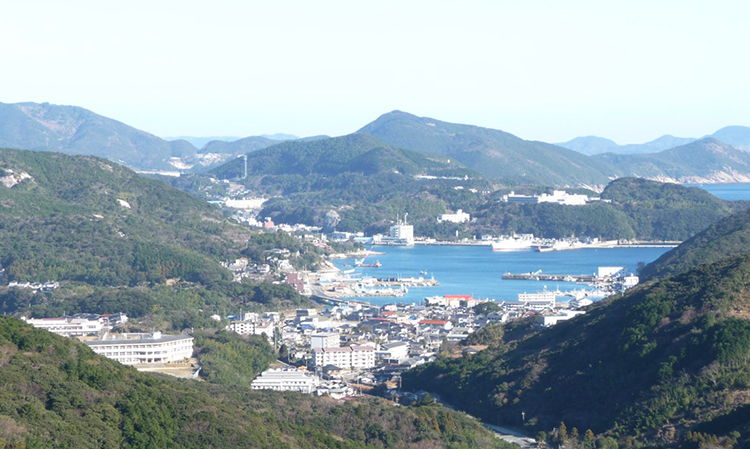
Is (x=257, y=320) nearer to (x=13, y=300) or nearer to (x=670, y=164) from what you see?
(x=13, y=300)

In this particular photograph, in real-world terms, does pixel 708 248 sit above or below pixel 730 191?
below

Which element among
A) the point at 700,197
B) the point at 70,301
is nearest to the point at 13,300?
the point at 70,301

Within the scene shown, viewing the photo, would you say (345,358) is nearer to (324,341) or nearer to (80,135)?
(324,341)

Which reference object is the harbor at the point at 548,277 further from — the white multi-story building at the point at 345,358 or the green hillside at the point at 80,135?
the green hillside at the point at 80,135

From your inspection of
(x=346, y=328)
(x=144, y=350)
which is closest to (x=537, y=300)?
(x=346, y=328)

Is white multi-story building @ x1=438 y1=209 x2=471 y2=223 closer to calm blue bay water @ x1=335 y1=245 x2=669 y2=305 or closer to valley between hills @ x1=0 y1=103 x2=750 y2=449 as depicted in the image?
valley between hills @ x1=0 y1=103 x2=750 y2=449

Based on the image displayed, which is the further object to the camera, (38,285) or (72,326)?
(38,285)
